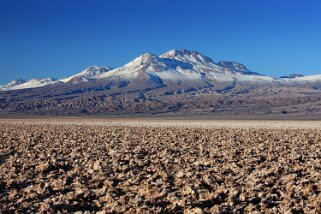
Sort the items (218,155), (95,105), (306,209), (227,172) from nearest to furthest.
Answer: (306,209) → (227,172) → (218,155) → (95,105)

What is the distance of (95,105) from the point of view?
17762cm

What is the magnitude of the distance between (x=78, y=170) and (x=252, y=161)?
15.6 feet

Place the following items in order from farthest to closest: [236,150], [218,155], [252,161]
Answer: [236,150]
[218,155]
[252,161]

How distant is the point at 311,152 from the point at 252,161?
3.48 metres

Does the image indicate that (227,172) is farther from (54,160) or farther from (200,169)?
(54,160)

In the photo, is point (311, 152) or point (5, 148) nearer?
point (311, 152)

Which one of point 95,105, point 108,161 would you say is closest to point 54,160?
point 108,161

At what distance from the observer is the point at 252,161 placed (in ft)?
46.7

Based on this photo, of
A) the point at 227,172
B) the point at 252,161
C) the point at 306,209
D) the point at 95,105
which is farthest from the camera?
the point at 95,105

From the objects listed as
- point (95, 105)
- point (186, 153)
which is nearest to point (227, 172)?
point (186, 153)

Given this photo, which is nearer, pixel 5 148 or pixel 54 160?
pixel 54 160

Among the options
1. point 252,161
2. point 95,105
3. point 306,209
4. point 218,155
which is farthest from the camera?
point 95,105

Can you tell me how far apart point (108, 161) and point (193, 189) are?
205 inches

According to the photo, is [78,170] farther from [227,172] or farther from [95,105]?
[95,105]
